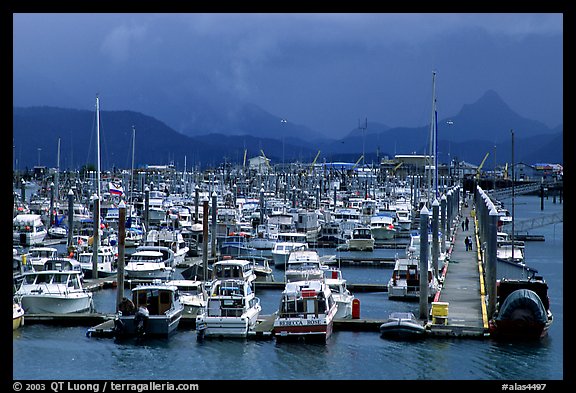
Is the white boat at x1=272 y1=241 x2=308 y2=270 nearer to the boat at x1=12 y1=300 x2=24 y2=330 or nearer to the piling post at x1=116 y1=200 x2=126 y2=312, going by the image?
the piling post at x1=116 y1=200 x2=126 y2=312

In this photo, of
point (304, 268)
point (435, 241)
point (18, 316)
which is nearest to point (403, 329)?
point (435, 241)

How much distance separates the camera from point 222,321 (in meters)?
26.9

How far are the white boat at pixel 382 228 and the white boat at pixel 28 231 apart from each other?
25856mm

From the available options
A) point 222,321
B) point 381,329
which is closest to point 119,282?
point 222,321

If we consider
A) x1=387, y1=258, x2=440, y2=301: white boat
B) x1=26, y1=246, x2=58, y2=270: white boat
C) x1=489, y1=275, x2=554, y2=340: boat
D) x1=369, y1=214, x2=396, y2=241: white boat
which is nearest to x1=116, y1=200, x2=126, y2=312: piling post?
x1=26, y1=246, x2=58, y2=270: white boat

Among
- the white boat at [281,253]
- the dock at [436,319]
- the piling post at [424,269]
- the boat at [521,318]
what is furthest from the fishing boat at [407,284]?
the white boat at [281,253]

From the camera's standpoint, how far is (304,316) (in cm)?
2678

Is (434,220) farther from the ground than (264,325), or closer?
farther from the ground

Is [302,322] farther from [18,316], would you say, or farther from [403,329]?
[18,316]

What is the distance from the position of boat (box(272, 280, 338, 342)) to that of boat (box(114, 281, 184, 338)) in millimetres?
3472

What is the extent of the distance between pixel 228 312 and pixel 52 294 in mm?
7450

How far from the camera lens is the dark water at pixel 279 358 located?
Result: 23.2m
